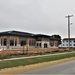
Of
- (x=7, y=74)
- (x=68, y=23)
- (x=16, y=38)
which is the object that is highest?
(x=68, y=23)

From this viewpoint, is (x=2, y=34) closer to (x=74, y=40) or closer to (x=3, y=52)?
(x=3, y=52)

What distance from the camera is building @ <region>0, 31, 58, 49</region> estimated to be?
60.2 meters

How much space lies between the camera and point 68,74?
14.2 meters

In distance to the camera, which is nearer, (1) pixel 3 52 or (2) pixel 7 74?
(2) pixel 7 74

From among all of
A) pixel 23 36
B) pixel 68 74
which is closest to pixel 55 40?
pixel 23 36

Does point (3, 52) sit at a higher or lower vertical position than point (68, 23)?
lower

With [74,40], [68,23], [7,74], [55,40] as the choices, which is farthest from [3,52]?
[74,40]

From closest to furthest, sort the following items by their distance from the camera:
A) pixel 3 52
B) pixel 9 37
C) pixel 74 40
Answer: pixel 3 52, pixel 9 37, pixel 74 40

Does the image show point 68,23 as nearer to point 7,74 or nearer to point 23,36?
point 23,36

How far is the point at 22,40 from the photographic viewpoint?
216 ft

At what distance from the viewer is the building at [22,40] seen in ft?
197

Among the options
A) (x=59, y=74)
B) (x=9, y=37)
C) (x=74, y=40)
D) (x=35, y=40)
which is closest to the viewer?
(x=59, y=74)

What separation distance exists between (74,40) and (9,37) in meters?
101

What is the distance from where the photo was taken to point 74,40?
155 m
